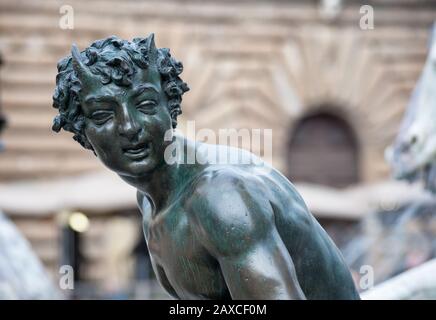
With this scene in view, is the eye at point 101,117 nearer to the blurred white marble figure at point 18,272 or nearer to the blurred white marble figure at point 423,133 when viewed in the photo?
the blurred white marble figure at point 18,272

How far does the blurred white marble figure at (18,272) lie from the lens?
16.4 feet

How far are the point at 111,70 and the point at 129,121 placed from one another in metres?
0.10

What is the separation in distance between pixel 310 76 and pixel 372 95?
37.2 inches

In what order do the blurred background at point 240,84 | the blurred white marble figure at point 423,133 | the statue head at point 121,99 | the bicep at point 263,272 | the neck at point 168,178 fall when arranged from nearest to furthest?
the bicep at point 263,272
the statue head at point 121,99
the neck at point 168,178
the blurred white marble figure at point 423,133
the blurred background at point 240,84

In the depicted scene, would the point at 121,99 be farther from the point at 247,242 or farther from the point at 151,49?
the point at 247,242

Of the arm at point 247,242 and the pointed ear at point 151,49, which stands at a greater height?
the pointed ear at point 151,49

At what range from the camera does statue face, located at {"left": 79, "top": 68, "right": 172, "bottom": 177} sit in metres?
2.42

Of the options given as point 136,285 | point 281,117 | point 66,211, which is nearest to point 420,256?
point 136,285

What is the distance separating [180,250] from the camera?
2.50 m

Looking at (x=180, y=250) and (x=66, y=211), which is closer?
(x=180, y=250)

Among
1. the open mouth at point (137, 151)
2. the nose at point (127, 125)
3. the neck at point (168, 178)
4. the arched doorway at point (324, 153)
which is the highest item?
the nose at point (127, 125)

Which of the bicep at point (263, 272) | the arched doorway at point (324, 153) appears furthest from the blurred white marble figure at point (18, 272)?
the arched doorway at point (324, 153)

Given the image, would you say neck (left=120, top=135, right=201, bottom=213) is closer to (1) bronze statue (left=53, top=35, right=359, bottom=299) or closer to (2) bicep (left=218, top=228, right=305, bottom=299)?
(1) bronze statue (left=53, top=35, right=359, bottom=299)
